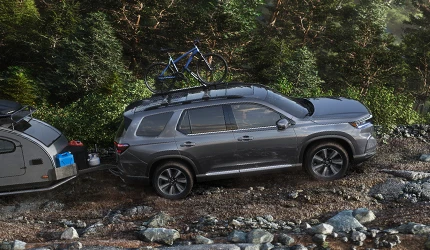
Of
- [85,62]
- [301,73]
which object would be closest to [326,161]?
[301,73]

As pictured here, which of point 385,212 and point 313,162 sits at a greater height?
point 313,162

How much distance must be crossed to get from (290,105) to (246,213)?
241 cm

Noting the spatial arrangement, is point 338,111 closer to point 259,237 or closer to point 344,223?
point 344,223

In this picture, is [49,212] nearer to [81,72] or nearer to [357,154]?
[357,154]

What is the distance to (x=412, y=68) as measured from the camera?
30.0 meters

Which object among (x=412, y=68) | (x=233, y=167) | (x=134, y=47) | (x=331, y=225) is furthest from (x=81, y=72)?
(x=412, y=68)

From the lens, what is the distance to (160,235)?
6.90 metres

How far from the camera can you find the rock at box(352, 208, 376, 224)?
23.4 ft

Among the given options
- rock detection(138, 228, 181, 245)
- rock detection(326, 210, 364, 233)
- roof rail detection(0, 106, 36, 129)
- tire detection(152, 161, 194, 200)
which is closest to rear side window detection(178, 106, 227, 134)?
tire detection(152, 161, 194, 200)

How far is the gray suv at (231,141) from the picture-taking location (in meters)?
8.55

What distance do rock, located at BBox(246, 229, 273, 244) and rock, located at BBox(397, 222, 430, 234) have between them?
5.94 ft

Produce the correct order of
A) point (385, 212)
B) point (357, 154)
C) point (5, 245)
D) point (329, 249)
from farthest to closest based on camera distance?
1. point (357, 154)
2. point (385, 212)
3. point (5, 245)
4. point (329, 249)

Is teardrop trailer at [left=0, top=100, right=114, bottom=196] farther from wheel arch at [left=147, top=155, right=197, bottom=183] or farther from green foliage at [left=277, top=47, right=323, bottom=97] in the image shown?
green foliage at [left=277, top=47, right=323, bottom=97]

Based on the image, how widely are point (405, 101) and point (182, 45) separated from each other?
440 inches
